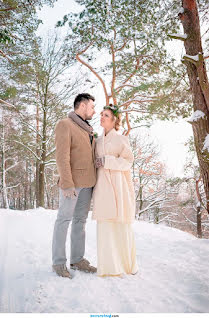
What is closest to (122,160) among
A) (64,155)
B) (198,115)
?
(64,155)

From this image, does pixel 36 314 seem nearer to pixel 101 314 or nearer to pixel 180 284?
pixel 101 314

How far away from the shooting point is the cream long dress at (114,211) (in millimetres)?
2232

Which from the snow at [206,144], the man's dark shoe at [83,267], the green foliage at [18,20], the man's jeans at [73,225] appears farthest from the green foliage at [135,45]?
the man's dark shoe at [83,267]

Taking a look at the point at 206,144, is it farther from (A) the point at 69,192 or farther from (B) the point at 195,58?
(A) the point at 69,192

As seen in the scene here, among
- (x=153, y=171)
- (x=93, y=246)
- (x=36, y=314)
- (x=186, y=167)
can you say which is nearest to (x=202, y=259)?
(x=93, y=246)

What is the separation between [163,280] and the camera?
2105mm

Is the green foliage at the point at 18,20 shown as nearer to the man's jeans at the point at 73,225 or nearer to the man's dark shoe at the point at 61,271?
the man's jeans at the point at 73,225

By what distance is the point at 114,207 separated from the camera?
2.29 metres

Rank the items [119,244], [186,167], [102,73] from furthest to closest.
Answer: [186,167]
[102,73]
[119,244]

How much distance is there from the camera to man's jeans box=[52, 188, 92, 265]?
7.17ft

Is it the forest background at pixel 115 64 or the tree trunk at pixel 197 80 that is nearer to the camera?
the tree trunk at pixel 197 80

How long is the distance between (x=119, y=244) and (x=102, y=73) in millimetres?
6415

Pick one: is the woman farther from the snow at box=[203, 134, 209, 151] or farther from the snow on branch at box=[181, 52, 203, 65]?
the snow on branch at box=[181, 52, 203, 65]

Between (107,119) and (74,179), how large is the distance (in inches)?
32.3
